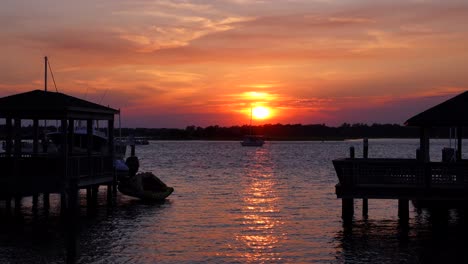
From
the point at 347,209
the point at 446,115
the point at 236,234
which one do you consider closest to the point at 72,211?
the point at 236,234

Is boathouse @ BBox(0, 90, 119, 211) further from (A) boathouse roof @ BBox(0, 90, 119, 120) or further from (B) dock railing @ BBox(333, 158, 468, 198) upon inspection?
(B) dock railing @ BBox(333, 158, 468, 198)

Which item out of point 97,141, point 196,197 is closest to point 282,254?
point 196,197

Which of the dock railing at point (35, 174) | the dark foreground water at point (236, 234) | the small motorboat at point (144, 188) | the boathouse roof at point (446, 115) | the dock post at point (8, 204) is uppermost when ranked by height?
the boathouse roof at point (446, 115)

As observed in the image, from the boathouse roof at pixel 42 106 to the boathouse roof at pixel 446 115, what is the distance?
15248mm

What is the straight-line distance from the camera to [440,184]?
1035 inches

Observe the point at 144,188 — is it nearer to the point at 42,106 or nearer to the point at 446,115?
the point at 42,106

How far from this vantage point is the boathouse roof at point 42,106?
29.5 metres

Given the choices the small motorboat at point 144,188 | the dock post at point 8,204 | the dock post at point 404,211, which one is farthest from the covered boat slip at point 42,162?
the dock post at point 404,211

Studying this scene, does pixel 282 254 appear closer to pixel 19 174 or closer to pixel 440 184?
pixel 440 184

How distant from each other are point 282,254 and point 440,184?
745 cm

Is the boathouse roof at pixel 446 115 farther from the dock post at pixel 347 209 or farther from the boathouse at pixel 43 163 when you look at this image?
the boathouse at pixel 43 163

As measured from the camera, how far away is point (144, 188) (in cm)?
3978

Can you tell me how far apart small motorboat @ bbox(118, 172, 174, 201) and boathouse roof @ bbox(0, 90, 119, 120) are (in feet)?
26.0

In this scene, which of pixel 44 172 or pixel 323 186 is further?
pixel 323 186
